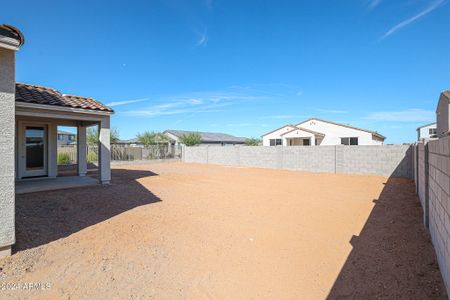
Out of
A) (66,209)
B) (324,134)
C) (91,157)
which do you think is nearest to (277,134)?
(324,134)

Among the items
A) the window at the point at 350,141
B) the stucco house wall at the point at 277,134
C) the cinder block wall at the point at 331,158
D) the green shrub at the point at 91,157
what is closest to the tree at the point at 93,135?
the green shrub at the point at 91,157

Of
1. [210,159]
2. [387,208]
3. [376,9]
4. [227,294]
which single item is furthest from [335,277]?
[210,159]

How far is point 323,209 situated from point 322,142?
25.0m

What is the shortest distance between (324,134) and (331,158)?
15062 mm

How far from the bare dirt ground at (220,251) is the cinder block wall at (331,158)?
744cm

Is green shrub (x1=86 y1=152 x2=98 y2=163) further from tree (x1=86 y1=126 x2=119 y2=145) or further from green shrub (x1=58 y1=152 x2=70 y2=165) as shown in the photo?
tree (x1=86 y1=126 x2=119 y2=145)

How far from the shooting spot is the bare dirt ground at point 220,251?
9.53ft

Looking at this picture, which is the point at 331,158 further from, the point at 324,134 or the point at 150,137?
the point at 150,137

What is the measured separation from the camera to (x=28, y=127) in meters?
10.2

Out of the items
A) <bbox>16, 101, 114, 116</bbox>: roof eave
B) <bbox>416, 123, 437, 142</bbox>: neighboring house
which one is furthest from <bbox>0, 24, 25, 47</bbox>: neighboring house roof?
<bbox>416, 123, 437, 142</bbox>: neighboring house

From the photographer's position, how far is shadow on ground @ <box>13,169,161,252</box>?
4520 millimetres

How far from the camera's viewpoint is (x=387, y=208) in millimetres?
6445

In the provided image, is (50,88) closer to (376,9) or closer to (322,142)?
(376,9)

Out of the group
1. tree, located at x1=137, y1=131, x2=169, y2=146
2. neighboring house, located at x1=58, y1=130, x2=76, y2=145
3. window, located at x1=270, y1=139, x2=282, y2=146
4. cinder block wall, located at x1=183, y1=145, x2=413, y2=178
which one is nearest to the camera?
cinder block wall, located at x1=183, y1=145, x2=413, y2=178
